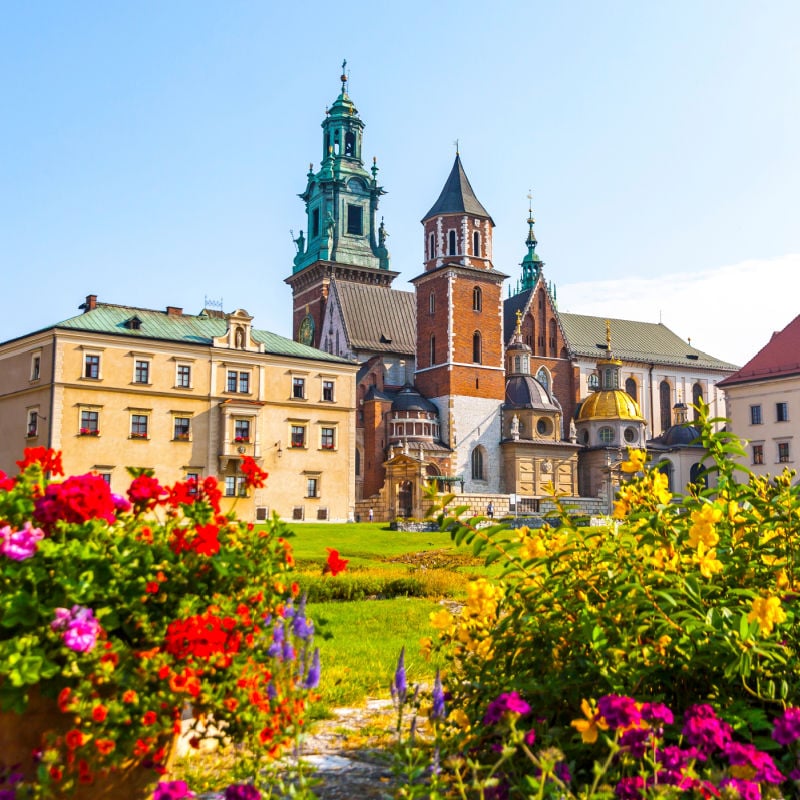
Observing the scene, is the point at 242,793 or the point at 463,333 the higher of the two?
the point at 463,333

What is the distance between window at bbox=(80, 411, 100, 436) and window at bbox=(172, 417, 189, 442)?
11.4 ft

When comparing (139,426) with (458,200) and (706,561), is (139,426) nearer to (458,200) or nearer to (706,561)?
(458,200)

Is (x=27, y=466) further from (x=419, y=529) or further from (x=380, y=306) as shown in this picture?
(x=380, y=306)

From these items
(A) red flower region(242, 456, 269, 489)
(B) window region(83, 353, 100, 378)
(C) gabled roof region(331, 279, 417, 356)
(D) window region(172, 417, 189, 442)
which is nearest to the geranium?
(A) red flower region(242, 456, 269, 489)

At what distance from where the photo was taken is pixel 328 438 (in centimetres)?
4594

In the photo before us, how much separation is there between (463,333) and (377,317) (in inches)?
359

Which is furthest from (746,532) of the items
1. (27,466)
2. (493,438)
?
(493,438)

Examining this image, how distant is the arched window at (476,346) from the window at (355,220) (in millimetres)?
18723

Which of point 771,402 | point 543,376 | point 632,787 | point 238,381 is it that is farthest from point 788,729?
point 543,376

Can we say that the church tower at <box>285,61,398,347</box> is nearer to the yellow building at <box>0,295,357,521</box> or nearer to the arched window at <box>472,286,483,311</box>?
the arched window at <box>472,286,483,311</box>

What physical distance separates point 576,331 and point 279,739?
7248 centimetres

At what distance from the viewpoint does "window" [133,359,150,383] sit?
41.4 meters

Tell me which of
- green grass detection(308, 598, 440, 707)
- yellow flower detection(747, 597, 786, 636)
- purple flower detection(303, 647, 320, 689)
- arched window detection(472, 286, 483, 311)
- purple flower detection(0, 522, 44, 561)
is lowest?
green grass detection(308, 598, 440, 707)

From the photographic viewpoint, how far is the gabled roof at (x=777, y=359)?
52.2m
